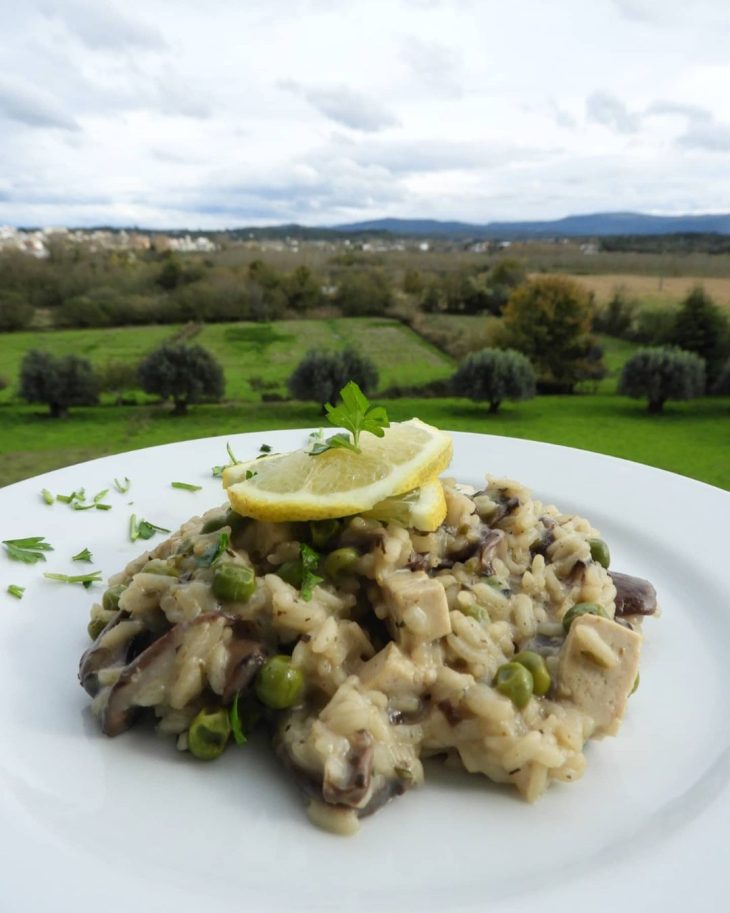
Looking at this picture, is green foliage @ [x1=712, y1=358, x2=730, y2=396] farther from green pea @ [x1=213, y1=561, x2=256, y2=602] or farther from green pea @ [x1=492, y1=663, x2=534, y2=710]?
green pea @ [x1=213, y1=561, x2=256, y2=602]

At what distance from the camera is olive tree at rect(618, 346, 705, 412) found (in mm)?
6312

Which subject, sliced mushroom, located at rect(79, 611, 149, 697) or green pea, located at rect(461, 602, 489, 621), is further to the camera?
green pea, located at rect(461, 602, 489, 621)

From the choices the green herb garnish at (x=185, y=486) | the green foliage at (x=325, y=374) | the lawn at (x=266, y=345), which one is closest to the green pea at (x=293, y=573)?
the green herb garnish at (x=185, y=486)

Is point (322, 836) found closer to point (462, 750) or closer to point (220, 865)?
point (220, 865)

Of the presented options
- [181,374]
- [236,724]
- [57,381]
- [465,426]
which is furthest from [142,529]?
[465,426]

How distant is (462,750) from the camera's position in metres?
2.19

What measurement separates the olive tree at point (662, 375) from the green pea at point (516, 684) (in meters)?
4.63

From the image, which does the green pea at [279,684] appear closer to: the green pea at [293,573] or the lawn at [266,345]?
the green pea at [293,573]

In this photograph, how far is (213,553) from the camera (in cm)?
259

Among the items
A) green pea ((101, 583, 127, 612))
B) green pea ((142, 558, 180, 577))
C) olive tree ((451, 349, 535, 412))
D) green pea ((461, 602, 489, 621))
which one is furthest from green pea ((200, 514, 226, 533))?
olive tree ((451, 349, 535, 412))

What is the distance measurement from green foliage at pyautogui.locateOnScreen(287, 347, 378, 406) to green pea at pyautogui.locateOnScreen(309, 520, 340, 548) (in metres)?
3.71

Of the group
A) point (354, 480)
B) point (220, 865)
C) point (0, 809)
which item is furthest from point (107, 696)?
point (354, 480)

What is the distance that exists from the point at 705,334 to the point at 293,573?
549cm

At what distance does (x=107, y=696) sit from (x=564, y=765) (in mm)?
1326
